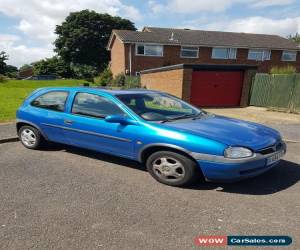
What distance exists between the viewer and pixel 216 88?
15977 millimetres

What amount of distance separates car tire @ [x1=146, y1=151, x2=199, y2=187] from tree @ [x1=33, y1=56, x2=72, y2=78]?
49.4 m

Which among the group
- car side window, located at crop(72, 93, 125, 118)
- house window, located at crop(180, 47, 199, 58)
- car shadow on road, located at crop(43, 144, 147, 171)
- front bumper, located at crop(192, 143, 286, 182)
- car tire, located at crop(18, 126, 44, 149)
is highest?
house window, located at crop(180, 47, 199, 58)

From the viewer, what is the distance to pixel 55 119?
543cm

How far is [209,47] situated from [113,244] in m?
27.3

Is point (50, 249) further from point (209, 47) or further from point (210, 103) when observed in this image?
point (209, 47)

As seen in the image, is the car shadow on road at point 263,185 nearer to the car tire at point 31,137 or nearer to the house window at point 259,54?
the car tire at point 31,137

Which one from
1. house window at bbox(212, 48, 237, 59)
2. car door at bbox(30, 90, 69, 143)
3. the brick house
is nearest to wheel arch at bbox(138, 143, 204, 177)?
car door at bbox(30, 90, 69, 143)

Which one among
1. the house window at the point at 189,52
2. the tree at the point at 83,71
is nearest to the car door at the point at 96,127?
the house window at the point at 189,52

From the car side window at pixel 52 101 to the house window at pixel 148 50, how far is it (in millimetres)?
22171

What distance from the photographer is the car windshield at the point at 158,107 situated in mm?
4773

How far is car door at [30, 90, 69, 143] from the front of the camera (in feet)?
17.8

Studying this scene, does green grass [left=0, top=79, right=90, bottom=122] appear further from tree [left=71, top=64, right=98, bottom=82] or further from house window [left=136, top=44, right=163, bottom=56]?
tree [left=71, top=64, right=98, bottom=82]

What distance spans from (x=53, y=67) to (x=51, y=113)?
163 ft

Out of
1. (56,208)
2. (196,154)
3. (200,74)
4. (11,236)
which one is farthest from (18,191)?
(200,74)
